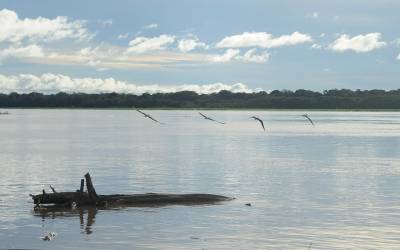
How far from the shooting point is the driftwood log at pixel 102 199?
30438 millimetres

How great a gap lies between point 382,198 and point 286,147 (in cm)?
4252

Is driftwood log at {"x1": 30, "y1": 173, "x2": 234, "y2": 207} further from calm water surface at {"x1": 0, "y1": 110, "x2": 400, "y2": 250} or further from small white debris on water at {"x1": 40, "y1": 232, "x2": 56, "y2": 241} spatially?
small white debris on water at {"x1": 40, "y1": 232, "x2": 56, "y2": 241}

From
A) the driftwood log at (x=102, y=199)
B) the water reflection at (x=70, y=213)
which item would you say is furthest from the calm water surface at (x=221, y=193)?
the driftwood log at (x=102, y=199)

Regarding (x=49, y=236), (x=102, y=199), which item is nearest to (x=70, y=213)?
(x=102, y=199)

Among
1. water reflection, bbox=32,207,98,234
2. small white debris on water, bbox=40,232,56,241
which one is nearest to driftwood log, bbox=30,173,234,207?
water reflection, bbox=32,207,98,234

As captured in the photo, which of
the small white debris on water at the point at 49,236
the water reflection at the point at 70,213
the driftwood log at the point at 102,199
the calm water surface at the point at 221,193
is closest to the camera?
the small white debris on water at the point at 49,236

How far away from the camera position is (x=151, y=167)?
52.4 meters

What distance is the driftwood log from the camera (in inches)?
1198

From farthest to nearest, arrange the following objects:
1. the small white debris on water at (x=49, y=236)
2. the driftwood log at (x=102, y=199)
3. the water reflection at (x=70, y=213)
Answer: the driftwood log at (x=102, y=199), the water reflection at (x=70, y=213), the small white debris on water at (x=49, y=236)

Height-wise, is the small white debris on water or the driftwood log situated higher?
the driftwood log

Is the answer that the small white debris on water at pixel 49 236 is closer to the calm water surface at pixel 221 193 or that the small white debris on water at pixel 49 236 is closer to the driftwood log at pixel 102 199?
the calm water surface at pixel 221 193

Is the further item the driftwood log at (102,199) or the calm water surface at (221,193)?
the driftwood log at (102,199)

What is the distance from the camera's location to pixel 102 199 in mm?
30875

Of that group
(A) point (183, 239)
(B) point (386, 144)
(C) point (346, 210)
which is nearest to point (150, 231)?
(A) point (183, 239)
